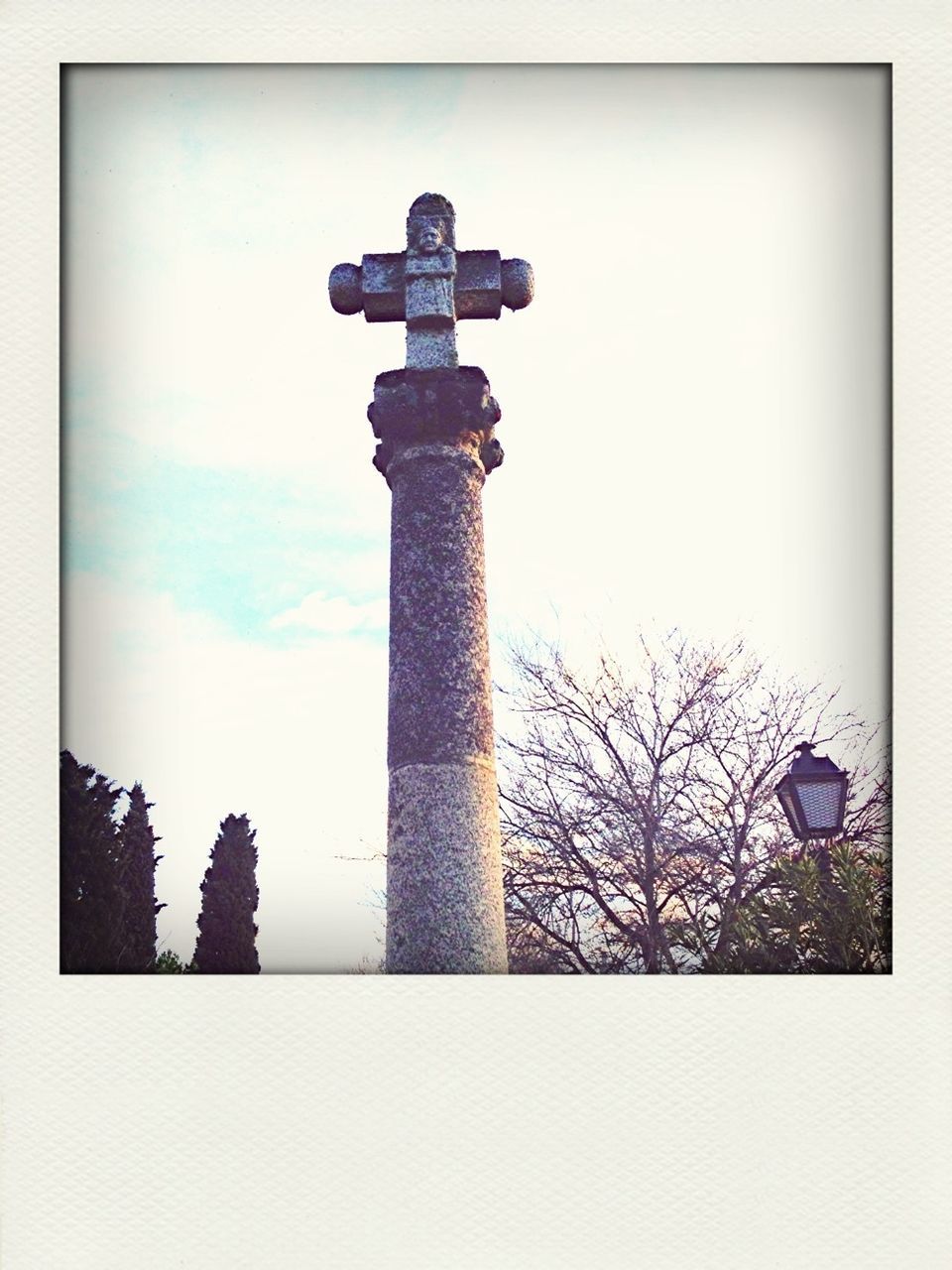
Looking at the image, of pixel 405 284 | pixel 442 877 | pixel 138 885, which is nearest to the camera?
pixel 442 877

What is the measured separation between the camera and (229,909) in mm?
7742

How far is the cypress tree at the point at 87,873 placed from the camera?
19.3 ft

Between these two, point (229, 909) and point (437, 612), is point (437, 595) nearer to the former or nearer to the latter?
point (437, 612)

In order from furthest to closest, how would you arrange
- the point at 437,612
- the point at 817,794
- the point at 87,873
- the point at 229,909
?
the point at 229,909
the point at 87,873
the point at 437,612
the point at 817,794

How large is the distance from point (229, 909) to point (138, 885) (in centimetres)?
64

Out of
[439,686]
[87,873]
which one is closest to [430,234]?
[439,686]

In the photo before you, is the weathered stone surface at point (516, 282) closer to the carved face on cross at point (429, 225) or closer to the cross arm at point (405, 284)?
the cross arm at point (405, 284)
